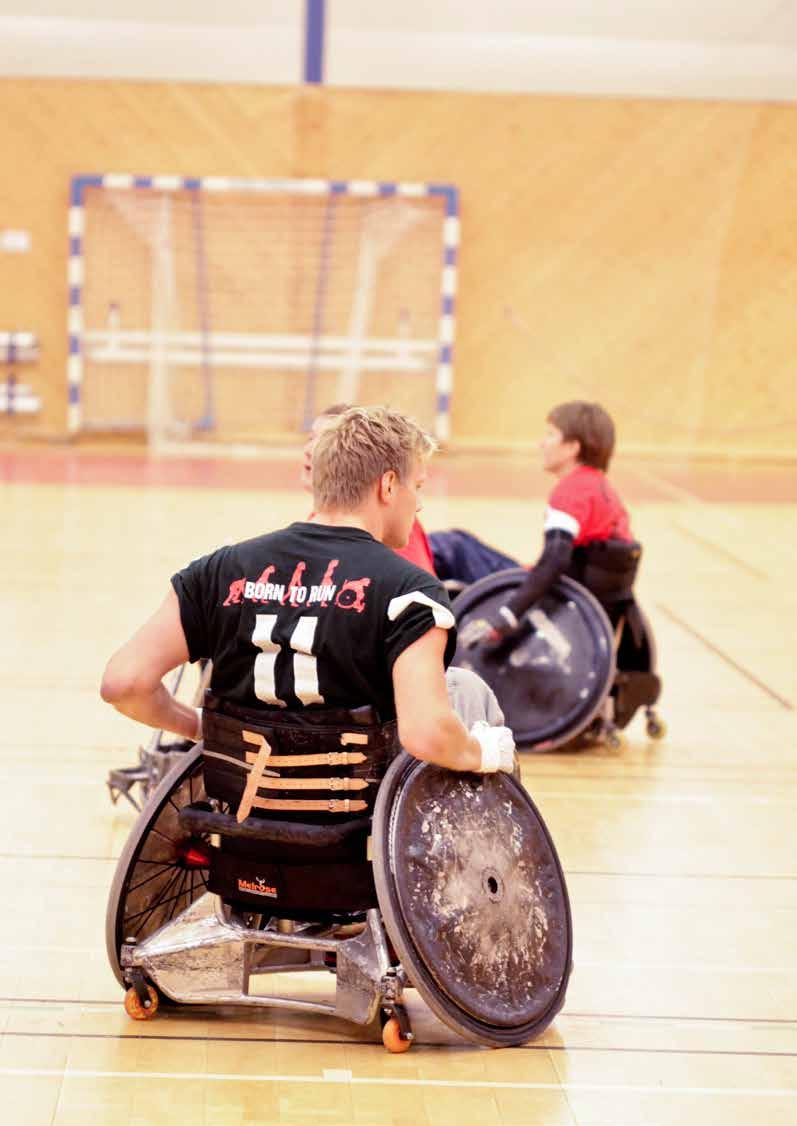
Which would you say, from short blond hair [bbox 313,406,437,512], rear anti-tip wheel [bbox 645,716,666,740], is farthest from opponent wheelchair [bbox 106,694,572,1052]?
rear anti-tip wheel [bbox 645,716,666,740]

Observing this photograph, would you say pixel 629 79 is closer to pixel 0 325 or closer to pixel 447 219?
pixel 447 219

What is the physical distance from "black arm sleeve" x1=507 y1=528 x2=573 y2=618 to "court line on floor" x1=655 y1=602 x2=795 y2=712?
1.47m

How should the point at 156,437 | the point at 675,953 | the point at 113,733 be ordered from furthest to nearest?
1. the point at 156,437
2. the point at 113,733
3. the point at 675,953

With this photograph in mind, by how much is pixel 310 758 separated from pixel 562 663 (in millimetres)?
2386

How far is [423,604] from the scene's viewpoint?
2.85m

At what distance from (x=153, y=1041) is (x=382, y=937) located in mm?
482

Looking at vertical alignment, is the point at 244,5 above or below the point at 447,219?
above

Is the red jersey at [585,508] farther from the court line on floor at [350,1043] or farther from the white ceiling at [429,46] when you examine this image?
the white ceiling at [429,46]

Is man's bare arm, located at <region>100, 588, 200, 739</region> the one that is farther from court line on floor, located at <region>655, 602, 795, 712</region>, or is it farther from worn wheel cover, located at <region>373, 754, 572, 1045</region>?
court line on floor, located at <region>655, 602, 795, 712</region>

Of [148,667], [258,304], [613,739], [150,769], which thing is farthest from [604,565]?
[258,304]

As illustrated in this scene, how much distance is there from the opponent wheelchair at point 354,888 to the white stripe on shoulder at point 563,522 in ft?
6.92

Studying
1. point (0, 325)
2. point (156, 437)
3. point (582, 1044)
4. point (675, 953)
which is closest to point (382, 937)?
point (582, 1044)

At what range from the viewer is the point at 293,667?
9.61 ft

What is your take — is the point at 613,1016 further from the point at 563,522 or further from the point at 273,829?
the point at 563,522
